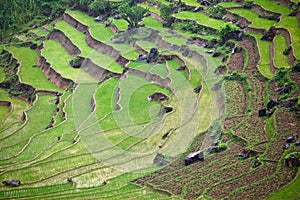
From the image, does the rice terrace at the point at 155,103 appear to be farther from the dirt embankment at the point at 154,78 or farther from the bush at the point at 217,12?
the bush at the point at 217,12

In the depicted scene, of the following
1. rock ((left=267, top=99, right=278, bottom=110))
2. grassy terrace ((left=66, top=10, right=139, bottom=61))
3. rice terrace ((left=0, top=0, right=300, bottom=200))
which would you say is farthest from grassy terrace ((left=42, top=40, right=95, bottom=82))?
rock ((left=267, top=99, right=278, bottom=110))

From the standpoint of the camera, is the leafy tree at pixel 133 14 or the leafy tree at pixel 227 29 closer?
the leafy tree at pixel 227 29

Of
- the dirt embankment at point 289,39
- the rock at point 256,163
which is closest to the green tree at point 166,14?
the dirt embankment at point 289,39

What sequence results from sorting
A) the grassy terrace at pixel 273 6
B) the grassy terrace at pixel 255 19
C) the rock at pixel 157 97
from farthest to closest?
the grassy terrace at pixel 273 6 < the grassy terrace at pixel 255 19 < the rock at pixel 157 97

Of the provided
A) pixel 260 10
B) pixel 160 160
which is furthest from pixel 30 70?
pixel 160 160

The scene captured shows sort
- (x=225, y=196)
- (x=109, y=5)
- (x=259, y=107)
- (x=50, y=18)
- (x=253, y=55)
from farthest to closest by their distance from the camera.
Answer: (x=50, y=18) < (x=109, y=5) < (x=253, y=55) < (x=259, y=107) < (x=225, y=196)

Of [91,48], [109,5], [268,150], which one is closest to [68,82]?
[91,48]

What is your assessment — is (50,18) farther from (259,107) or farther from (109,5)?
(259,107)
